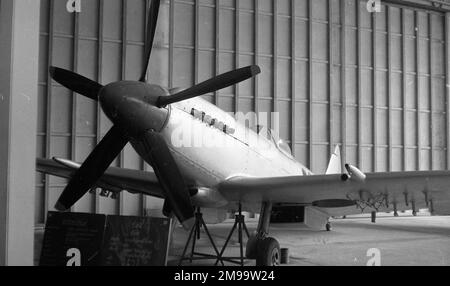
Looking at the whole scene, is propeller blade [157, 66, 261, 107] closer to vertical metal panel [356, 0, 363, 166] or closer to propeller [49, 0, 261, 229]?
propeller [49, 0, 261, 229]

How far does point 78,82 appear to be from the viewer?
4855 mm

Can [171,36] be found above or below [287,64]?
above

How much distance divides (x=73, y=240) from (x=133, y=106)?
1.36 metres

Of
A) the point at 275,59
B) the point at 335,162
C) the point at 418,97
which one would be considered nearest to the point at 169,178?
the point at 275,59

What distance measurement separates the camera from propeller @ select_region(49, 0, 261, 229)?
4344 mm

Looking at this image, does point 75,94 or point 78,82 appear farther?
point 75,94

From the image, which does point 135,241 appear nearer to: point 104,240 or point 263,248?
point 104,240

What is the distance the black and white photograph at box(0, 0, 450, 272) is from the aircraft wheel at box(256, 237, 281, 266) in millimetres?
27

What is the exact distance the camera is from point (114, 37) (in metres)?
7.68

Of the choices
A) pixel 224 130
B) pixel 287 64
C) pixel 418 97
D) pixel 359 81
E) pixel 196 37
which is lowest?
pixel 224 130

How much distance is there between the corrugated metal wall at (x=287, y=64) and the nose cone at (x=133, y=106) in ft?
7.88

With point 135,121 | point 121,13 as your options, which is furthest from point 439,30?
point 135,121
